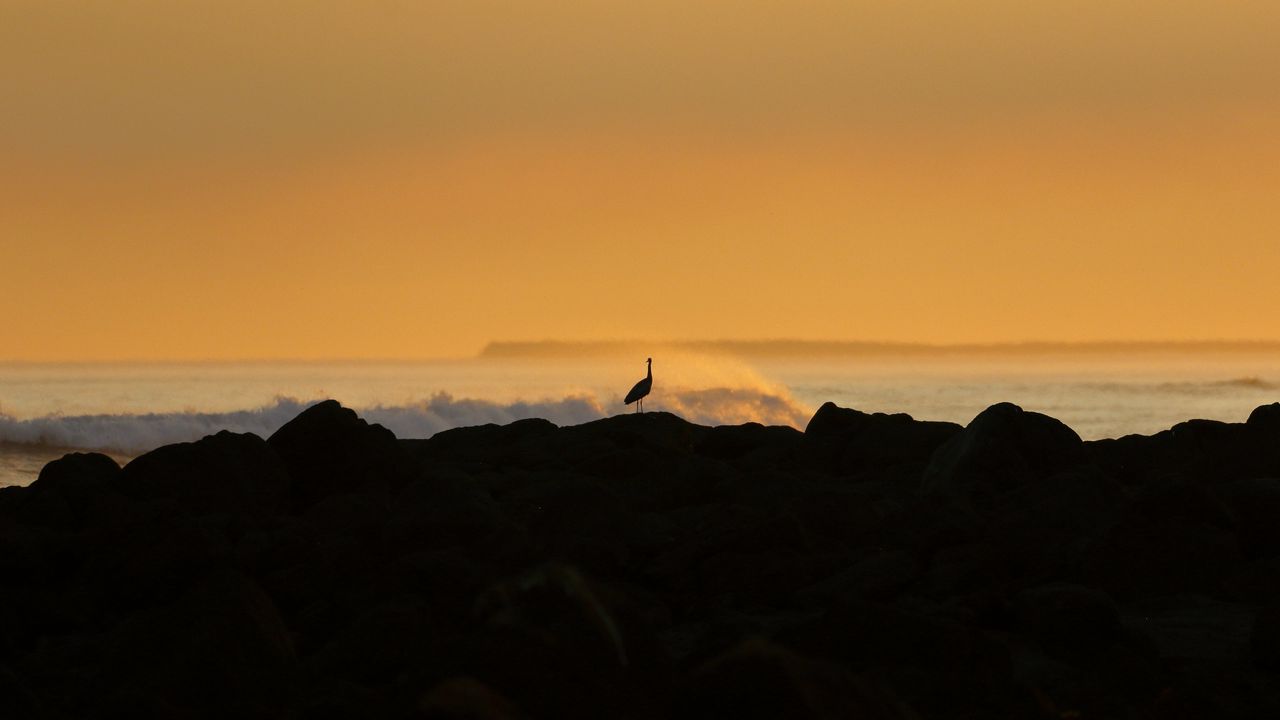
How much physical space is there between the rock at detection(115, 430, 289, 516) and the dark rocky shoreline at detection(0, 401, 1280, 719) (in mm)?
34

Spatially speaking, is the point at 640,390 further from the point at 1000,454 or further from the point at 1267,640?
the point at 1267,640

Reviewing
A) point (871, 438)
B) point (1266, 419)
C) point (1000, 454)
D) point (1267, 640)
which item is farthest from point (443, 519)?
point (1266, 419)

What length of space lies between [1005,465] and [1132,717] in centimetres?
747

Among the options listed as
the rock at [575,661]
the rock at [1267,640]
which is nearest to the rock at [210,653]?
the rock at [575,661]

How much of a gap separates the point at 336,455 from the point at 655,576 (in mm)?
5190

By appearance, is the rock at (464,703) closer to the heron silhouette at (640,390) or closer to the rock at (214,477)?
the rock at (214,477)

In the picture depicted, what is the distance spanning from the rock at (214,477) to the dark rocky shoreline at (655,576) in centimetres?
3

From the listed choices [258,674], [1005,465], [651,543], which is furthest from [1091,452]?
[258,674]

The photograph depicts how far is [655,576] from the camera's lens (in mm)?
12938

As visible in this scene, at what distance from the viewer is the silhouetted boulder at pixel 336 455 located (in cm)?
1659

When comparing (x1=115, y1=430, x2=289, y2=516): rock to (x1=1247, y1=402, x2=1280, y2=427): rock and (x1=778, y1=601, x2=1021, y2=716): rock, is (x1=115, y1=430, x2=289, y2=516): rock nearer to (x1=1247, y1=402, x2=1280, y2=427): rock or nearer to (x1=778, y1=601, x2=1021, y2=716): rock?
(x1=778, y1=601, x2=1021, y2=716): rock

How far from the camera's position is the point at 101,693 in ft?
31.7

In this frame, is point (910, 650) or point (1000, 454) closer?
point (910, 650)

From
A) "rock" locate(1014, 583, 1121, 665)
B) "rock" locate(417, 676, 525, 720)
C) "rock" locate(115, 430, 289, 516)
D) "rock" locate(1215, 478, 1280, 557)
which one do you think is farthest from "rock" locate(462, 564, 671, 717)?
"rock" locate(115, 430, 289, 516)
